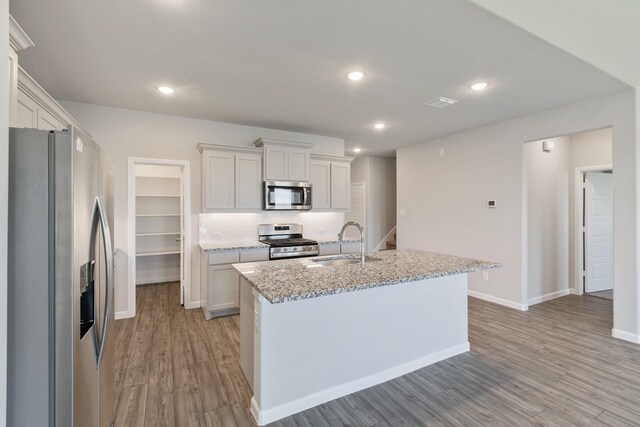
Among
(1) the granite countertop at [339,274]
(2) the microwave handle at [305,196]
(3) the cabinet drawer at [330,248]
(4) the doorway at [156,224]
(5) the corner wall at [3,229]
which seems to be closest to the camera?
(5) the corner wall at [3,229]

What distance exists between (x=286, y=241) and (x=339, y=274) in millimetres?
2390

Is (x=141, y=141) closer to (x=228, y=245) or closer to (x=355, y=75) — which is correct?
(x=228, y=245)

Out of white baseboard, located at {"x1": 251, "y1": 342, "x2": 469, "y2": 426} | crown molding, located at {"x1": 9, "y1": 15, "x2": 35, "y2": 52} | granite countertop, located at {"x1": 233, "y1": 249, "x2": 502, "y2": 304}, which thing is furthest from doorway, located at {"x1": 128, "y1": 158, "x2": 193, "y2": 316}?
white baseboard, located at {"x1": 251, "y1": 342, "x2": 469, "y2": 426}

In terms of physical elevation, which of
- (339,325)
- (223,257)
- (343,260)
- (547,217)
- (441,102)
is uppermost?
(441,102)

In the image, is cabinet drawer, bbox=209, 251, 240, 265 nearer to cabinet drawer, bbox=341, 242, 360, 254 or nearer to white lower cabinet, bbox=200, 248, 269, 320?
white lower cabinet, bbox=200, 248, 269, 320

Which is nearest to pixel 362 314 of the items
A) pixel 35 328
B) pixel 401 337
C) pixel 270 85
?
pixel 401 337

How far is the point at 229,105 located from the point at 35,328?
308cm

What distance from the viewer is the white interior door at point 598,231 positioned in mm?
4906

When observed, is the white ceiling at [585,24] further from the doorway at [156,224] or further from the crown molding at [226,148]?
the doorway at [156,224]

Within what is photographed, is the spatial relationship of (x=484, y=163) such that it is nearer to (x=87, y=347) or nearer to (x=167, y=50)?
(x=167, y=50)

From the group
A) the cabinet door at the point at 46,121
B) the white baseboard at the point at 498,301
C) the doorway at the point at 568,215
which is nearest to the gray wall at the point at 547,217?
the doorway at the point at 568,215

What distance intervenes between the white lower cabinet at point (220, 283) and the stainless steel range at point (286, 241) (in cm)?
40

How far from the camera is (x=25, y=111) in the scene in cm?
208

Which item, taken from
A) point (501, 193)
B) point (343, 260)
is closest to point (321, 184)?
point (343, 260)
